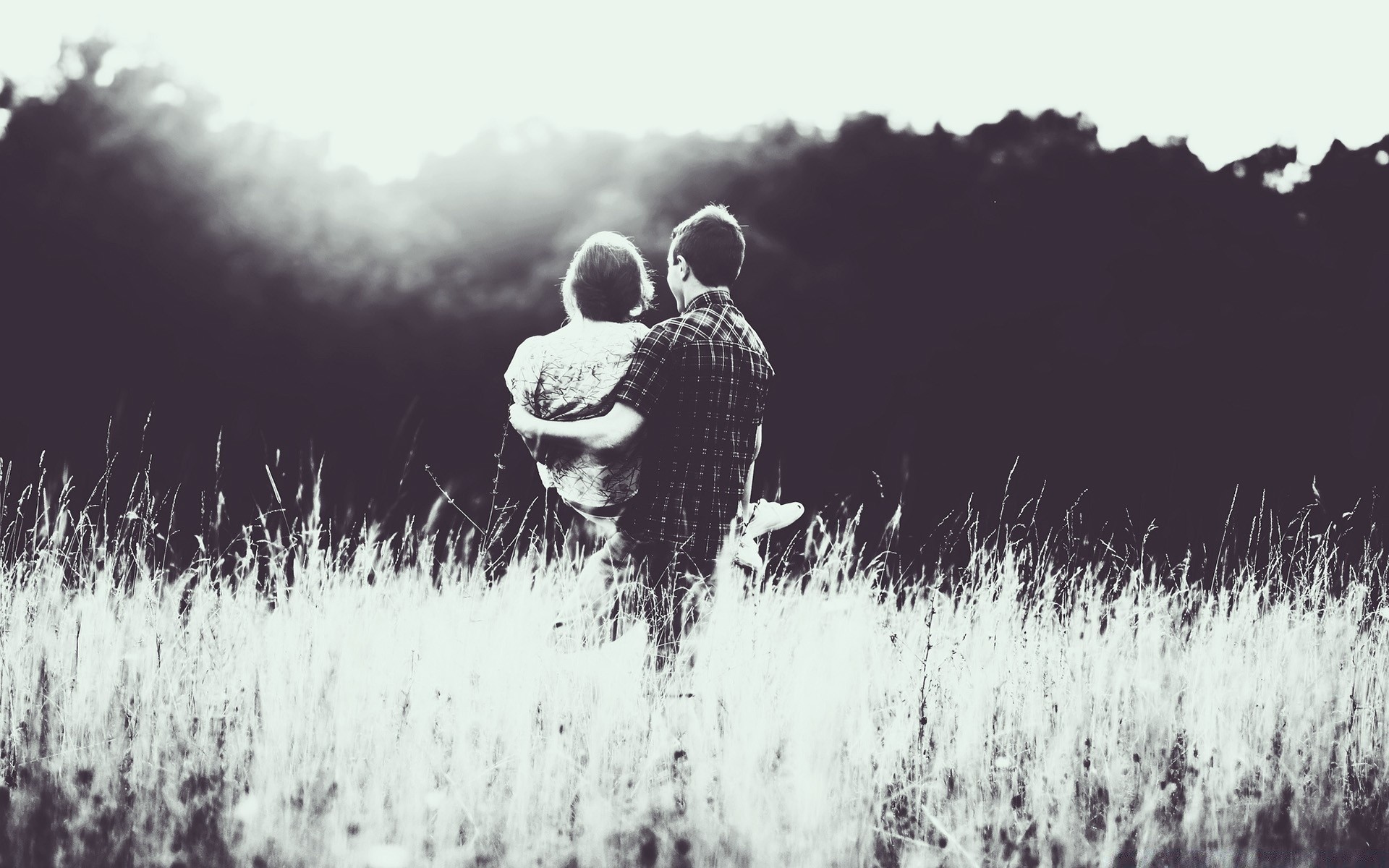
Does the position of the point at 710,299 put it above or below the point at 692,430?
above

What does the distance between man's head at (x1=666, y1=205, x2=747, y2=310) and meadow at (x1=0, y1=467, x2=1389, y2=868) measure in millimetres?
823

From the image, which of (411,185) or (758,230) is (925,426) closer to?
(758,230)

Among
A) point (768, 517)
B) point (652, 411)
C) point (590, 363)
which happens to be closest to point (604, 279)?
point (590, 363)

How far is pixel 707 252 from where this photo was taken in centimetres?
249

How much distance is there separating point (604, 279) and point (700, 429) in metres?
0.44

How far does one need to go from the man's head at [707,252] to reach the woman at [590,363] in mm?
119

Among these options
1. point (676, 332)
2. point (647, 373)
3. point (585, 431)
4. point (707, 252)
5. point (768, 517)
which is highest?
point (707, 252)

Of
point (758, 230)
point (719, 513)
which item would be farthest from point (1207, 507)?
point (719, 513)

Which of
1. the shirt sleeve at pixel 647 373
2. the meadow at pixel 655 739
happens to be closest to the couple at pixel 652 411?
the shirt sleeve at pixel 647 373

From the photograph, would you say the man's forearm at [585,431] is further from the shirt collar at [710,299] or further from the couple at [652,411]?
the shirt collar at [710,299]

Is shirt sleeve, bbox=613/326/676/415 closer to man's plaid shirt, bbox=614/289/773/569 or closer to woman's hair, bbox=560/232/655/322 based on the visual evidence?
man's plaid shirt, bbox=614/289/773/569

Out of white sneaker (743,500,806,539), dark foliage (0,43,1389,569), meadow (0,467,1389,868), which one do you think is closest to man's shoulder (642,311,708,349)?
white sneaker (743,500,806,539)

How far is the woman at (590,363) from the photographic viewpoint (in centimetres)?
234

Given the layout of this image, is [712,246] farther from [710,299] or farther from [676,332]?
[676,332]
